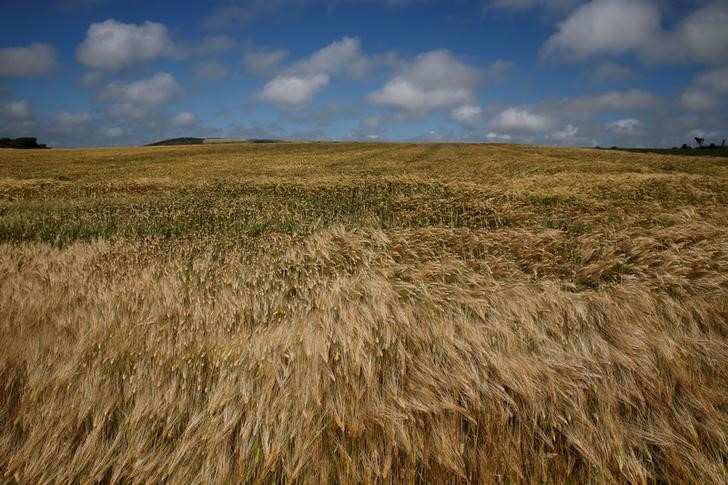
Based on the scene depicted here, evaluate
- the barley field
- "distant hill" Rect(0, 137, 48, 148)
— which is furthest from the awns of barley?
"distant hill" Rect(0, 137, 48, 148)

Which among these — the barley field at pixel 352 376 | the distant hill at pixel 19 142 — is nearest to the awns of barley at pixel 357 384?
the barley field at pixel 352 376

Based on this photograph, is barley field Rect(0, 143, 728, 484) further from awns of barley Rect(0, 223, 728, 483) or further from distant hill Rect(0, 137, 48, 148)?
distant hill Rect(0, 137, 48, 148)

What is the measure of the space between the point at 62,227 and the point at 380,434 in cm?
621

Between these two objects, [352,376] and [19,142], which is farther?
[19,142]

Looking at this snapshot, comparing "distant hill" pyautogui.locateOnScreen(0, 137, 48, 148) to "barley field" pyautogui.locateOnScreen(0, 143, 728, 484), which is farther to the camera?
"distant hill" pyautogui.locateOnScreen(0, 137, 48, 148)

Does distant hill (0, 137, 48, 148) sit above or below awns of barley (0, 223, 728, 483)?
above

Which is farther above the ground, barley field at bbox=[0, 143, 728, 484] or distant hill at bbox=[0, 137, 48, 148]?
distant hill at bbox=[0, 137, 48, 148]

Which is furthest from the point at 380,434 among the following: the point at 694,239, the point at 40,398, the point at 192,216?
the point at 192,216

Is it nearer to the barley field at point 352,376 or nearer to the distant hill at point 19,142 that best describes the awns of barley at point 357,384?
the barley field at point 352,376

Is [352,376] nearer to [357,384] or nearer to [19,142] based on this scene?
[357,384]

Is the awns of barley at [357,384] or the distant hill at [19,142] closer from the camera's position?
the awns of barley at [357,384]

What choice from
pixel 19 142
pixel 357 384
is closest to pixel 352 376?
pixel 357 384

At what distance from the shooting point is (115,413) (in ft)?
5.40

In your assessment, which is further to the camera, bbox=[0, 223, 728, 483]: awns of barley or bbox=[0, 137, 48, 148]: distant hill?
bbox=[0, 137, 48, 148]: distant hill
